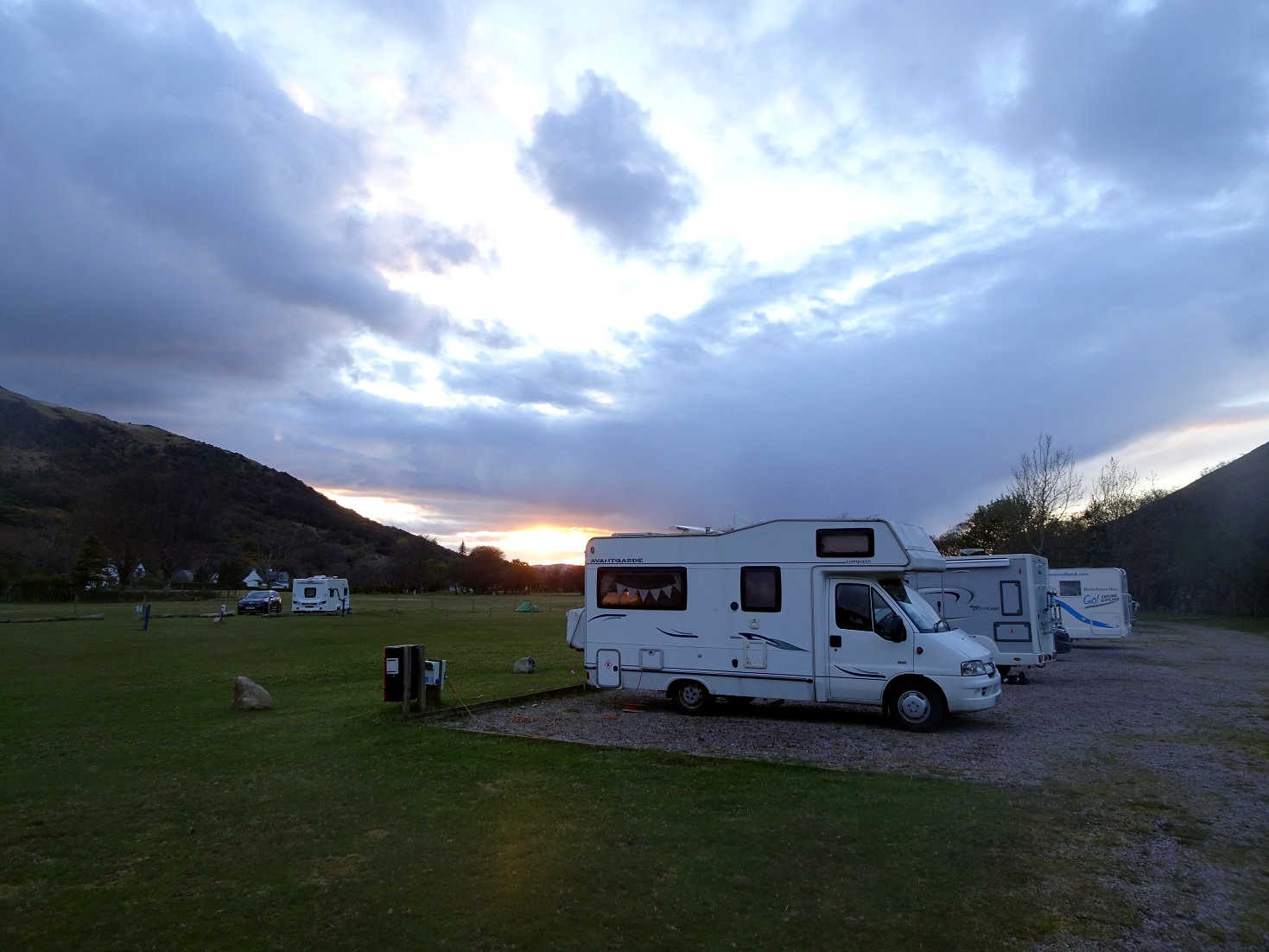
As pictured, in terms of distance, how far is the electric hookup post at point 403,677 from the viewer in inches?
494

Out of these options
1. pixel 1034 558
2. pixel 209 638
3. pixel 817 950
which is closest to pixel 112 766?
pixel 817 950

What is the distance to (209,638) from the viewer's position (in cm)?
2944

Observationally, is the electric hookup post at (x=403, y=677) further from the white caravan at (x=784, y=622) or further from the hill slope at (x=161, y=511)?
the hill slope at (x=161, y=511)

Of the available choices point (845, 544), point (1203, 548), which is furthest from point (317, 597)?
point (1203, 548)

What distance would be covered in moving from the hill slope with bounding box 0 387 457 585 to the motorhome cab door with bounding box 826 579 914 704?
253 feet

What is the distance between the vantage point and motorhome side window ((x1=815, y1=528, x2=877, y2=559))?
40.7 feet

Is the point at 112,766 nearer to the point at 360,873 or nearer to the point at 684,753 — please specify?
the point at 360,873

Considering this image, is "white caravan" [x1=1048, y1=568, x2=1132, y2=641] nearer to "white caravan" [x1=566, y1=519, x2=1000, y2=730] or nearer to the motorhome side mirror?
"white caravan" [x1=566, y1=519, x2=1000, y2=730]

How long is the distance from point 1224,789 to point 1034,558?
11.7m

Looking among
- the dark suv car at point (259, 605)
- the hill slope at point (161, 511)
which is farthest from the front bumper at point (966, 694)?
the hill slope at point (161, 511)

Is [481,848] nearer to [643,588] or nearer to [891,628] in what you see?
[891,628]

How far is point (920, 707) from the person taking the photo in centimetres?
1196

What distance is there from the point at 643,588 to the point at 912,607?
14.5 ft

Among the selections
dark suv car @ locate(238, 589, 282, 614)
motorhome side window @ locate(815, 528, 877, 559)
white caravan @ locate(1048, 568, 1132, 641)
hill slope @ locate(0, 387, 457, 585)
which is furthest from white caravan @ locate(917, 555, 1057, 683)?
hill slope @ locate(0, 387, 457, 585)
